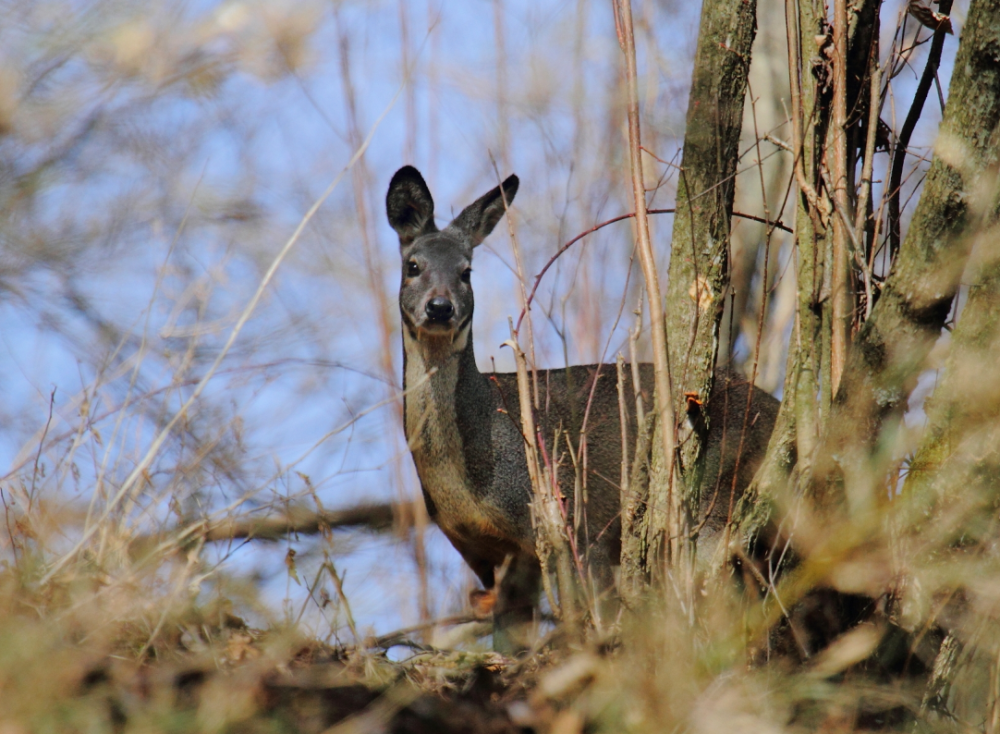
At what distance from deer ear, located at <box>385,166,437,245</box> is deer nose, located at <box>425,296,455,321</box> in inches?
33.9

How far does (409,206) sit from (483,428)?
157 cm

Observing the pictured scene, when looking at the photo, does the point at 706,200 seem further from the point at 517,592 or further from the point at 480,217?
the point at 517,592

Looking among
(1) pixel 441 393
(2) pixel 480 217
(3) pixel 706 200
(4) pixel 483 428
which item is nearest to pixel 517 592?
(4) pixel 483 428

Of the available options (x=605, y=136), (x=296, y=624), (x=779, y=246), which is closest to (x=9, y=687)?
(x=296, y=624)

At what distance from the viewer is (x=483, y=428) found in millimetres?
6305

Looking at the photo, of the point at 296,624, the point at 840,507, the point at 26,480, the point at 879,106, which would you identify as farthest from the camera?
the point at 879,106

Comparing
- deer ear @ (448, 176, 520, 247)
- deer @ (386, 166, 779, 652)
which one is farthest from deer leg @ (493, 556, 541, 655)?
deer ear @ (448, 176, 520, 247)

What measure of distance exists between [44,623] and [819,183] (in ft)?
10.8

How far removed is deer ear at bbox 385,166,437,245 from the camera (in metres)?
6.68

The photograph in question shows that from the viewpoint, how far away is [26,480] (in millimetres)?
3996

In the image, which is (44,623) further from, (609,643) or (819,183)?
(819,183)

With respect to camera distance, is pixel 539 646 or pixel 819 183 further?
pixel 819 183

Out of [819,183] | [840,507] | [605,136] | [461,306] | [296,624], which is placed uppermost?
[605,136]

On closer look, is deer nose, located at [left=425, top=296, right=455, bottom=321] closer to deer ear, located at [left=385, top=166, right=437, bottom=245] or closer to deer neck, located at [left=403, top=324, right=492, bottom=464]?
deer neck, located at [left=403, top=324, right=492, bottom=464]
